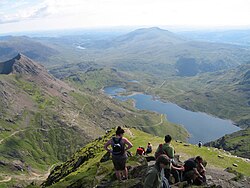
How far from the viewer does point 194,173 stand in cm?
3077

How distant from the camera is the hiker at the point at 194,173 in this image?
30759 mm

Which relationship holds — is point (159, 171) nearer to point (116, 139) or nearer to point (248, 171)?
point (116, 139)

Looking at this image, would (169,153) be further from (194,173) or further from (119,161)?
(119,161)

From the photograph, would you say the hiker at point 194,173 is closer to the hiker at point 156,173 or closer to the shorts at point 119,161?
the shorts at point 119,161

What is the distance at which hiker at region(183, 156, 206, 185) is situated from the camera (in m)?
30.8

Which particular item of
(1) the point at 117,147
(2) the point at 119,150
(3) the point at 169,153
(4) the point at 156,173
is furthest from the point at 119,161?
(4) the point at 156,173

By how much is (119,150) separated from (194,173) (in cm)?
795

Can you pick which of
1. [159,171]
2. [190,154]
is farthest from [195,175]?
[190,154]

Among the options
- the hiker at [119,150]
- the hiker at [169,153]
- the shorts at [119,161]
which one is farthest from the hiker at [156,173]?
the shorts at [119,161]

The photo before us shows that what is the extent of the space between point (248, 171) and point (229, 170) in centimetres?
2101

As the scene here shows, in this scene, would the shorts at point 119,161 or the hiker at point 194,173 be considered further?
the hiker at point 194,173

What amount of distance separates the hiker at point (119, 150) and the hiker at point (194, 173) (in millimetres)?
6287

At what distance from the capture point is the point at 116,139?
2959 cm

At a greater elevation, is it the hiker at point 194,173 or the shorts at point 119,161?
the shorts at point 119,161
